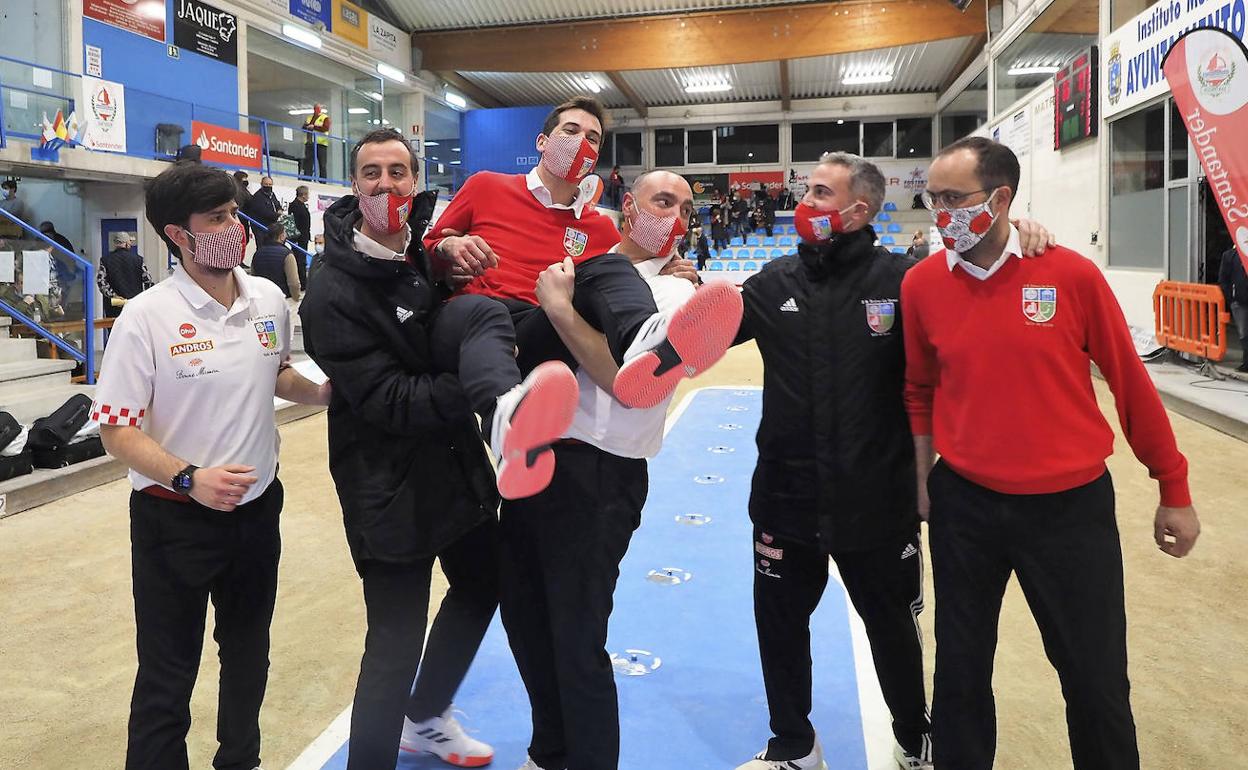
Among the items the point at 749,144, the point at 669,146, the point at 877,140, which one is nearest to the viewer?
the point at 877,140

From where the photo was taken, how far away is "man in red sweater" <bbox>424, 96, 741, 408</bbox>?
1782mm

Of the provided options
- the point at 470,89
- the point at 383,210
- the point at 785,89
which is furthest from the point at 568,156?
the point at 785,89

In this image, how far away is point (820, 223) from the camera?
2.20 m

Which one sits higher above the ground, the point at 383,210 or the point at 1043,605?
the point at 383,210

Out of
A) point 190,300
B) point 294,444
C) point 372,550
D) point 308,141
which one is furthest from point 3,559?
point 308,141

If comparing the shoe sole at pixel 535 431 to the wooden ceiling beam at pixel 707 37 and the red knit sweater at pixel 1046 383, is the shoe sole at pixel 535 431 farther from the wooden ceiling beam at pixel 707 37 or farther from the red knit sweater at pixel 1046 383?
the wooden ceiling beam at pixel 707 37

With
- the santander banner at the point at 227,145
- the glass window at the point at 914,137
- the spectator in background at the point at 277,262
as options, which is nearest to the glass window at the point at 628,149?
Result: the glass window at the point at 914,137

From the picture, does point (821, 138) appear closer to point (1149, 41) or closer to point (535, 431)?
point (1149, 41)

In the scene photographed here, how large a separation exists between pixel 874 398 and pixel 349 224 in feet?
4.39

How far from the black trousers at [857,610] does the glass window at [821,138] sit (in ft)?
82.3

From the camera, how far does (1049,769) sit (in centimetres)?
239

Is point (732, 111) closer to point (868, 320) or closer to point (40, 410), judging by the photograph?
point (40, 410)

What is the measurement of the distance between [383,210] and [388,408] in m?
0.47

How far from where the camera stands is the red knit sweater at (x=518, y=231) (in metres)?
2.19
